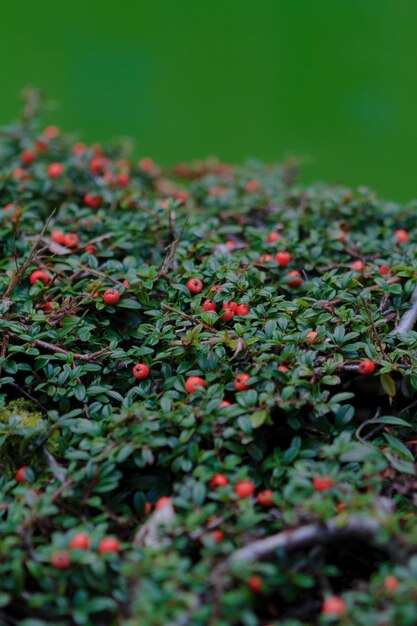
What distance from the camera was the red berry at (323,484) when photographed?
1383mm

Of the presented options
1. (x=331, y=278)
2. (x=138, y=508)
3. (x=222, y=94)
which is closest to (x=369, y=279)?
(x=331, y=278)

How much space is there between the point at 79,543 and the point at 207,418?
0.40m

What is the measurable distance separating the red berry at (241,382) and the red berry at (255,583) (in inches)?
19.9

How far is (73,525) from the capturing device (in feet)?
4.59

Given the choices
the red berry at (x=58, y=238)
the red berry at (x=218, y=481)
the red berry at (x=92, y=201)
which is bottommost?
the red berry at (x=218, y=481)

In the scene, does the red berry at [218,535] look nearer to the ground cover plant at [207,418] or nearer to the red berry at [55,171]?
the ground cover plant at [207,418]

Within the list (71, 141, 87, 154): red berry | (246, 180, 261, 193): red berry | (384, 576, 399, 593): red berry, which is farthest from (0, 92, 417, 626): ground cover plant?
(71, 141, 87, 154): red berry

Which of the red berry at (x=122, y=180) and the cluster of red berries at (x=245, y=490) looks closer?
the cluster of red berries at (x=245, y=490)

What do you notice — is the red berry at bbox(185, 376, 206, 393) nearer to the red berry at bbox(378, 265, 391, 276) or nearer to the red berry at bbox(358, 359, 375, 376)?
the red berry at bbox(358, 359, 375, 376)

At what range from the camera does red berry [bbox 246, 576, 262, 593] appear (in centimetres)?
121

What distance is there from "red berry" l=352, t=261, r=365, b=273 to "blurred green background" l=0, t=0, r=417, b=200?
108 inches

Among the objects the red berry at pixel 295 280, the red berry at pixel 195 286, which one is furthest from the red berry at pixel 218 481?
the red berry at pixel 295 280

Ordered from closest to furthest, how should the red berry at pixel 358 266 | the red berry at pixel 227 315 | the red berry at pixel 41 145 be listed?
the red berry at pixel 227 315
the red berry at pixel 358 266
the red berry at pixel 41 145

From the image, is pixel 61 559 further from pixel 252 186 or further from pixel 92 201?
pixel 252 186
